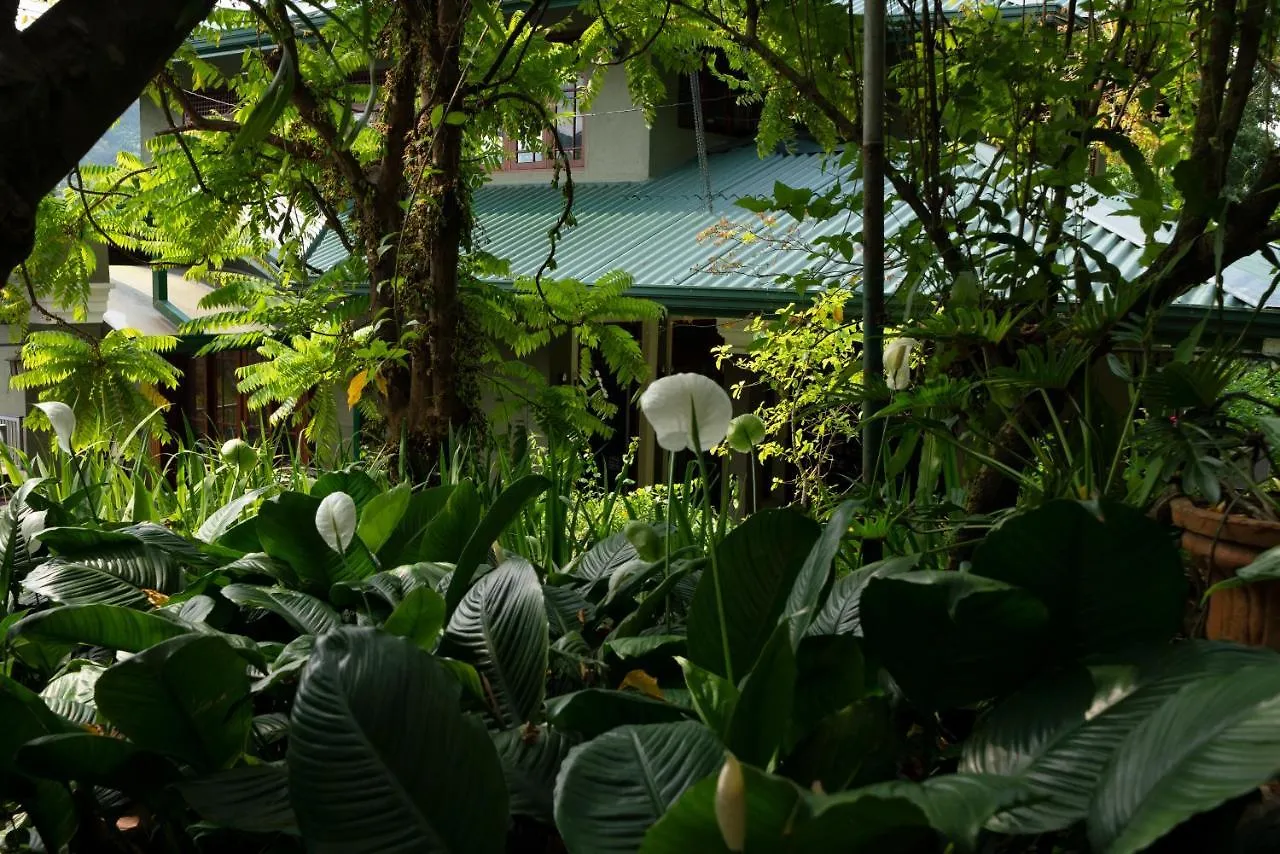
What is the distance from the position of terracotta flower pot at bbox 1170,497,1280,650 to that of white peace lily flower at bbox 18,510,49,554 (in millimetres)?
1803

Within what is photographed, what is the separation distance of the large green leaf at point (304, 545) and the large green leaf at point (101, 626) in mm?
331

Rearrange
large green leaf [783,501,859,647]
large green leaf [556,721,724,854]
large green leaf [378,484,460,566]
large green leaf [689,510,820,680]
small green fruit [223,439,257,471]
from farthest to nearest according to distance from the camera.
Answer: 1. small green fruit [223,439,257,471]
2. large green leaf [378,484,460,566]
3. large green leaf [689,510,820,680]
4. large green leaf [783,501,859,647]
5. large green leaf [556,721,724,854]

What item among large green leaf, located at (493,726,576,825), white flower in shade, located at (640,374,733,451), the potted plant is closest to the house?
the potted plant

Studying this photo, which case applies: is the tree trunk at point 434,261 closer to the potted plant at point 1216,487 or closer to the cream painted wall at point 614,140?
the potted plant at point 1216,487

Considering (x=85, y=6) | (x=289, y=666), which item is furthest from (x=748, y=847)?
(x=85, y=6)

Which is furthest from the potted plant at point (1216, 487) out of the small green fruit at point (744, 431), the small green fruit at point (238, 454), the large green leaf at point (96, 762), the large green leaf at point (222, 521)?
the small green fruit at point (238, 454)

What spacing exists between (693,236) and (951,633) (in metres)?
8.37

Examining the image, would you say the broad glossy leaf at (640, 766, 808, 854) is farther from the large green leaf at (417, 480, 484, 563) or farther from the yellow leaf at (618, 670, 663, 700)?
the large green leaf at (417, 480, 484, 563)

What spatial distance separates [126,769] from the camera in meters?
0.99

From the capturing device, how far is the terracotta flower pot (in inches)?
55.0

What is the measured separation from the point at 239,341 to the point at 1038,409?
140 inches

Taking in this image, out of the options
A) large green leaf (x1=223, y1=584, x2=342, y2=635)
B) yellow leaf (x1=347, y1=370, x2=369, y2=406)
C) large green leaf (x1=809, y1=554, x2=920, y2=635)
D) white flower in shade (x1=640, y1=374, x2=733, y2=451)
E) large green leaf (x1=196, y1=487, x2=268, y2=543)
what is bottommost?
yellow leaf (x1=347, y1=370, x2=369, y2=406)

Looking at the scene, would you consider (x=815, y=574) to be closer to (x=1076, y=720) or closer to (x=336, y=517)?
(x=1076, y=720)

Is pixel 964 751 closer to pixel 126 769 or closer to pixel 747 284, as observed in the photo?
pixel 126 769
